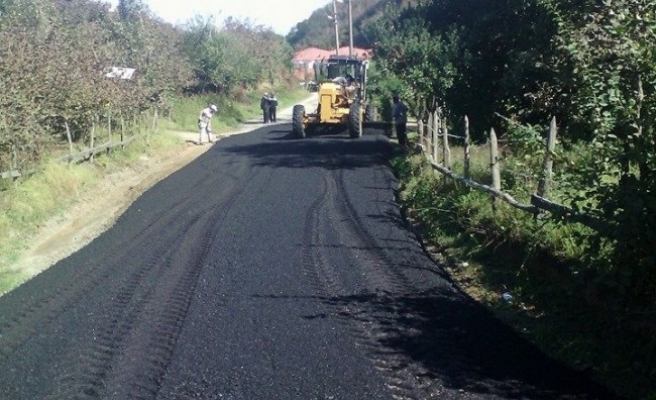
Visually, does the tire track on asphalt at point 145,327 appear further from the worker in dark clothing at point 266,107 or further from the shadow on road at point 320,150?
the worker in dark clothing at point 266,107

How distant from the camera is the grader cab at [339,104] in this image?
29592 millimetres

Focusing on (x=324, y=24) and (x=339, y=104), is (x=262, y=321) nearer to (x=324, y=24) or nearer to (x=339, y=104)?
(x=339, y=104)

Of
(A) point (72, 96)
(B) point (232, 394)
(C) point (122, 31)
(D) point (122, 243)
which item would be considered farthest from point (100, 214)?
(C) point (122, 31)

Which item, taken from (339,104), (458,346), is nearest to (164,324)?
(458,346)

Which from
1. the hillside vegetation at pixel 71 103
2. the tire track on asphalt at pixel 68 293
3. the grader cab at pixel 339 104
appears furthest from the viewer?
the grader cab at pixel 339 104

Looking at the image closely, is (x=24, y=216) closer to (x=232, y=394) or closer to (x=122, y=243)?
(x=122, y=243)

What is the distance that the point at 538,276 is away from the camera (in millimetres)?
9734

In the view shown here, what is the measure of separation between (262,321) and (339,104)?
23.0 m

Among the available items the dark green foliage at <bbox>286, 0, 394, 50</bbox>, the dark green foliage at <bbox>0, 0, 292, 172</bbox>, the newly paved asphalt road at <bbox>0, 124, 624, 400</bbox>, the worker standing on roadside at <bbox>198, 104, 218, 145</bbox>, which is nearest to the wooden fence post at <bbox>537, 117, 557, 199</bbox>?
the newly paved asphalt road at <bbox>0, 124, 624, 400</bbox>

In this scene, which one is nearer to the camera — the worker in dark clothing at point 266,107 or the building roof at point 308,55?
the worker in dark clothing at point 266,107

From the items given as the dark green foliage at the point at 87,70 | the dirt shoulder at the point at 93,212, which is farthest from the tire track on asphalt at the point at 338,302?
the dark green foliage at the point at 87,70

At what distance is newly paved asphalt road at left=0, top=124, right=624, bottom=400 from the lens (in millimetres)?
7180

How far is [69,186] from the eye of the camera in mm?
19812

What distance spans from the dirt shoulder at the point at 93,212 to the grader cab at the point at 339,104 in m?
5.06
